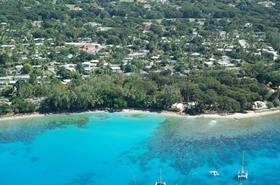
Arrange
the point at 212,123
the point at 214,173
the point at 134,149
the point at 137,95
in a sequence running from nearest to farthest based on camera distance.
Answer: the point at 214,173 < the point at 134,149 < the point at 212,123 < the point at 137,95

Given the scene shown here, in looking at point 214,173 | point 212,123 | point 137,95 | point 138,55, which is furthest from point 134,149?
point 138,55

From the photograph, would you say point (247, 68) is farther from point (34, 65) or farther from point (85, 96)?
point (34, 65)

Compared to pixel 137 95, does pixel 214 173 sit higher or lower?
lower

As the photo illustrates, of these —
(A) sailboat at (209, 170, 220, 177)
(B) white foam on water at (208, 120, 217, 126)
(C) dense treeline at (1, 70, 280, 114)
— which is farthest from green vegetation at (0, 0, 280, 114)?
(A) sailboat at (209, 170, 220, 177)

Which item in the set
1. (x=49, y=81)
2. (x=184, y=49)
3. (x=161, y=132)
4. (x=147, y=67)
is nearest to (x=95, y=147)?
(x=161, y=132)

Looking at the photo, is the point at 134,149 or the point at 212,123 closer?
the point at 134,149

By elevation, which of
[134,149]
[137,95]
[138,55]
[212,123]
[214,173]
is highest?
[137,95]

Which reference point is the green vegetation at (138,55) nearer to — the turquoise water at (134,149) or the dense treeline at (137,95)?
the dense treeline at (137,95)

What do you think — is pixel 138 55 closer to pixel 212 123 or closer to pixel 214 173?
pixel 212 123

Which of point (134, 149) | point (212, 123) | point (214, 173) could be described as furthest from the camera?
point (212, 123)
